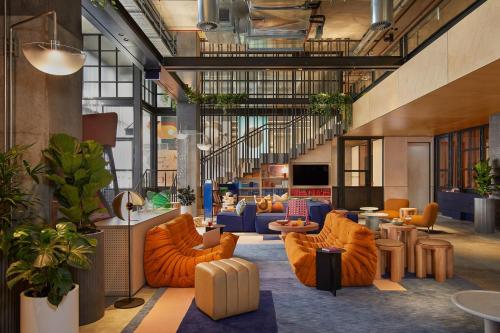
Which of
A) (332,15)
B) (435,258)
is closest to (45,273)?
(435,258)

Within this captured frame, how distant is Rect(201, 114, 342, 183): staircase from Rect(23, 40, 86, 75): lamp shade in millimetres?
9499

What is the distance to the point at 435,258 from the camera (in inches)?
211

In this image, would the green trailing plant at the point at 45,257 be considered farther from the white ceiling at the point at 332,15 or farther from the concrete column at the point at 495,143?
the concrete column at the point at 495,143

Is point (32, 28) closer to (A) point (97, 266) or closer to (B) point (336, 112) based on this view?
(A) point (97, 266)

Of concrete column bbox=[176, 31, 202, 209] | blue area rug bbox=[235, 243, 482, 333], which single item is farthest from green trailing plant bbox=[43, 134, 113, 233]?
concrete column bbox=[176, 31, 202, 209]

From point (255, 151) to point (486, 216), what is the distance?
6.75 m

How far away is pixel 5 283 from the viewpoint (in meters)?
3.17

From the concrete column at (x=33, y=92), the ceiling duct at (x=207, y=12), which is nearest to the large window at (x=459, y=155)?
the ceiling duct at (x=207, y=12)

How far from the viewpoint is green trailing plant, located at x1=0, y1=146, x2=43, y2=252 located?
119 inches

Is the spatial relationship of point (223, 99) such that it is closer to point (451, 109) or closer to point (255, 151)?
point (255, 151)

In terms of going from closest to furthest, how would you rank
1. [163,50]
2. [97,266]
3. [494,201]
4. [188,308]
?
[97,266] → [188,308] → [163,50] → [494,201]

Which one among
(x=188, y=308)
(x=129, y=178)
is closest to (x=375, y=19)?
(x=188, y=308)

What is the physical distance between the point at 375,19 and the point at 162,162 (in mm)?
9361

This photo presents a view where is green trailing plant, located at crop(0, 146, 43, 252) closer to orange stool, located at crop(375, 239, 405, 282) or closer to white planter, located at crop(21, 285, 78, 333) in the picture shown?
white planter, located at crop(21, 285, 78, 333)
